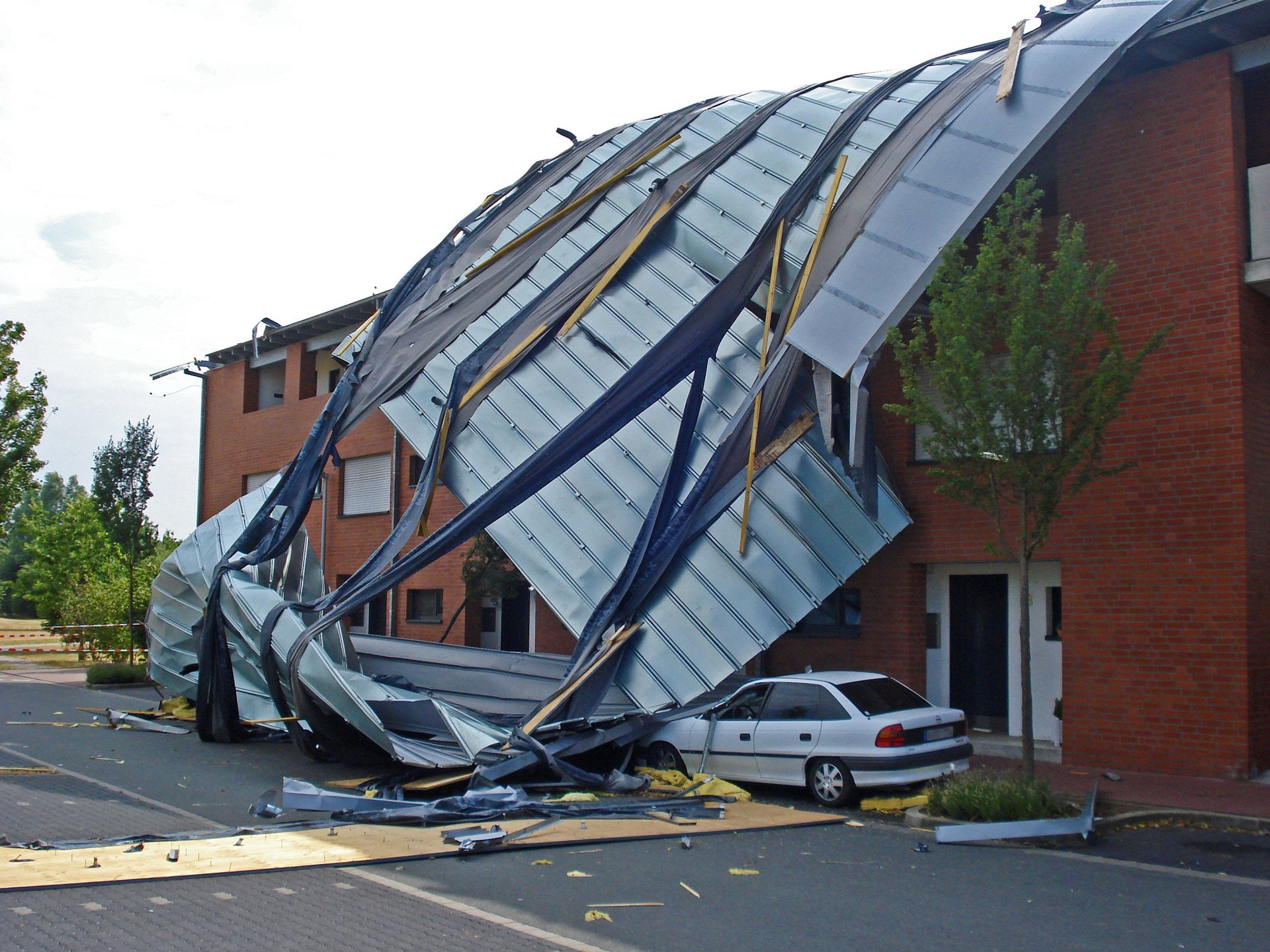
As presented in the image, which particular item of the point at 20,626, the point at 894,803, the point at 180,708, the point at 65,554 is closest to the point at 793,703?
the point at 894,803

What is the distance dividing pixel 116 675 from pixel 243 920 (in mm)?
21237

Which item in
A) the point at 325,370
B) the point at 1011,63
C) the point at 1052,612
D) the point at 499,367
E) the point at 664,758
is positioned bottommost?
the point at 664,758

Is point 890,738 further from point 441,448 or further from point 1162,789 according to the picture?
point 441,448

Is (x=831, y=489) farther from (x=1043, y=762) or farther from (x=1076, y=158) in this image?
(x=1076, y=158)

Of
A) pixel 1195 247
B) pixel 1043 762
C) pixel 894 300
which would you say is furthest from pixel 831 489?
pixel 1195 247

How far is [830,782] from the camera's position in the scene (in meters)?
10.2

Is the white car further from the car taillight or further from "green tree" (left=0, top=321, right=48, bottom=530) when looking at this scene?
"green tree" (left=0, top=321, right=48, bottom=530)

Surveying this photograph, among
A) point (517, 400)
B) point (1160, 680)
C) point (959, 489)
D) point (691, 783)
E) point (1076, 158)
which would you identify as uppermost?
point (1076, 158)

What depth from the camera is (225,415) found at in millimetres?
29266

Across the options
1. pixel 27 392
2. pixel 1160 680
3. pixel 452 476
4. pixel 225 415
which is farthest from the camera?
pixel 225 415

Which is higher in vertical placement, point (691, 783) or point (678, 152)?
point (678, 152)

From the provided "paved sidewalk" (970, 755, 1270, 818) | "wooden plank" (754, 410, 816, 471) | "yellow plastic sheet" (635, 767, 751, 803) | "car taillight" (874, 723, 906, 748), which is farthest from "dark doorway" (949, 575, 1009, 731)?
"yellow plastic sheet" (635, 767, 751, 803)

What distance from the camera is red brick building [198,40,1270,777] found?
1135cm

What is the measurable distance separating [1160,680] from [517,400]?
9.29 metres
